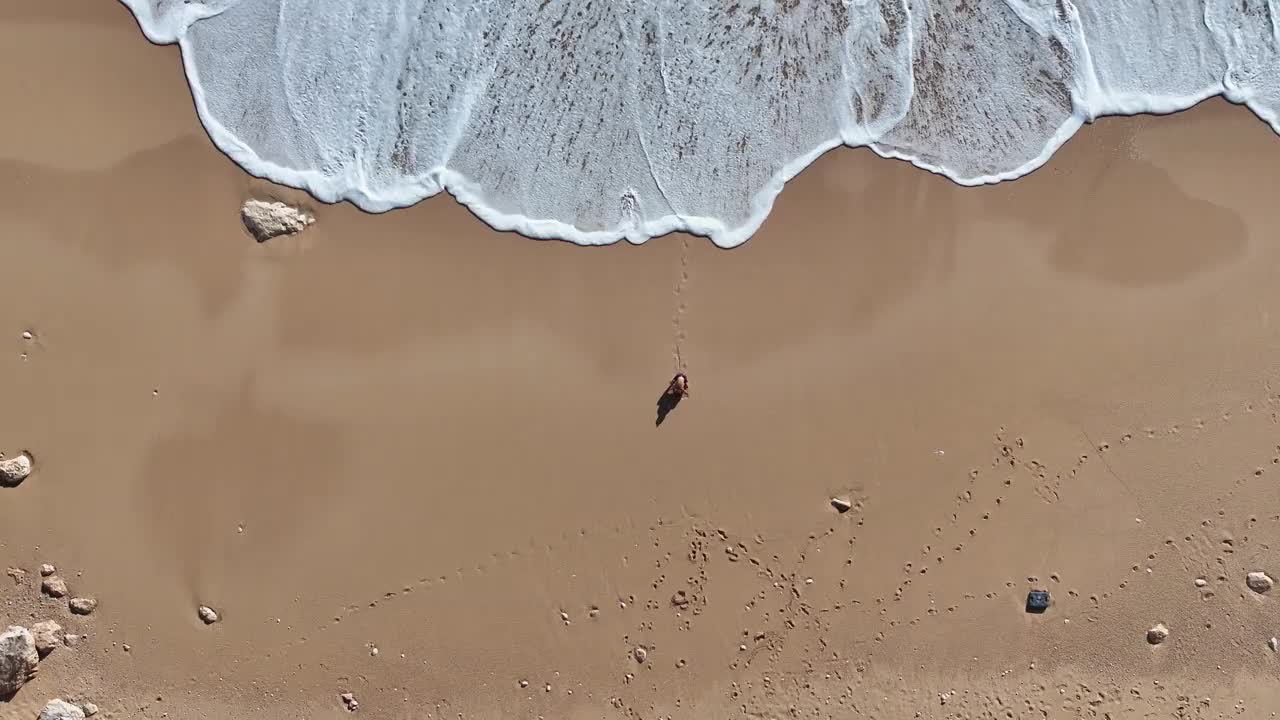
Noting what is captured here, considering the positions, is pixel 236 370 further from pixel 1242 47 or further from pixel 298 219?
pixel 1242 47

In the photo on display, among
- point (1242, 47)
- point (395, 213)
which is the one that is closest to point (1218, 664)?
point (1242, 47)

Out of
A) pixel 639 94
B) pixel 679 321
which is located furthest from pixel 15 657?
pixel 639 94

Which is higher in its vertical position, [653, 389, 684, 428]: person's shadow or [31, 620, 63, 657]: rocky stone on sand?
[653, 389, 684, 428]: person's shadow

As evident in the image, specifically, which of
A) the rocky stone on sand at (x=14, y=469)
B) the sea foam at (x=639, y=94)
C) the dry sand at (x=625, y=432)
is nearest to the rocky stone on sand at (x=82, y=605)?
the dry sand at (x=625, y=432)

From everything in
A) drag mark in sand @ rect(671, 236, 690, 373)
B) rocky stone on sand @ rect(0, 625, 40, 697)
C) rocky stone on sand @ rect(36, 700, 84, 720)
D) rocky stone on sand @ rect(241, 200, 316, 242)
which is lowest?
rocky stone on sand @ rect(36, 700, 84, 720)

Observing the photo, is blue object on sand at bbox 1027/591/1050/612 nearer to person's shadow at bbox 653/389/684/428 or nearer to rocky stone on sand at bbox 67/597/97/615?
person's shadow at bbox 653/389/684/428

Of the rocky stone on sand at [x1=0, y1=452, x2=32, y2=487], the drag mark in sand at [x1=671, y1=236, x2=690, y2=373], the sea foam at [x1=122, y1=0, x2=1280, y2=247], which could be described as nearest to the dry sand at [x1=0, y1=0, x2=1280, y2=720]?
the drag mark in sand at [x1=671, y1=236, x2=690, y2=373]
